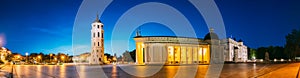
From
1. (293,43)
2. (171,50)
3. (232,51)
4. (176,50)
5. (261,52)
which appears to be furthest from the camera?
(261,52)

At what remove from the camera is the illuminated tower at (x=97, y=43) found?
84.4 meters

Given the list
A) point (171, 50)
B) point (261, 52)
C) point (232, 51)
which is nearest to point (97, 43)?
point (171, 50)

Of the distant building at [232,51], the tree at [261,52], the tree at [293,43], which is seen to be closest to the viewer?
the tree at [293,43]

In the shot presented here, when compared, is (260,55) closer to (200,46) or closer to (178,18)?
(200,46)

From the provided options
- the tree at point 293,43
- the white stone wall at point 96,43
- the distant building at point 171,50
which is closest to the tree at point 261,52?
the tree at point 293,43

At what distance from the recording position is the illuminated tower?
277ft

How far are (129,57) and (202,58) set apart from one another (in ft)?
119

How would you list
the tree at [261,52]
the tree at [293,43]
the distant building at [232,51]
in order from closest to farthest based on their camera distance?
1. the tree at [293,43]
2. the distant building at [232,51]
3. the tree at [261,52]

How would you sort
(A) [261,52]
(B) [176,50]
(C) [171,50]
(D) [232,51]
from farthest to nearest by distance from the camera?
1. (A) [261,52]
2. (D) [232,51]
3. (B) [176,50]
4. (C) [171,50]

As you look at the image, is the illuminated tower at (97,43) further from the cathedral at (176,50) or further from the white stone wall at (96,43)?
the cathedral at (176,50)

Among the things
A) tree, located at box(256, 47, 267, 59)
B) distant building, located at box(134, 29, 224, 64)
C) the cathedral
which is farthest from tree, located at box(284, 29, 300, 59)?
tree, located at box(256, 47, 267, 59)

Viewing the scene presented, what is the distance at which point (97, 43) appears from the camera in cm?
8550

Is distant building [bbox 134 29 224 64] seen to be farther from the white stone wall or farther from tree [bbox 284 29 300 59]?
tree [bbox 284 29 300 59]

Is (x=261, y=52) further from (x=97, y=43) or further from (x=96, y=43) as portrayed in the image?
(x=96, y=43)
